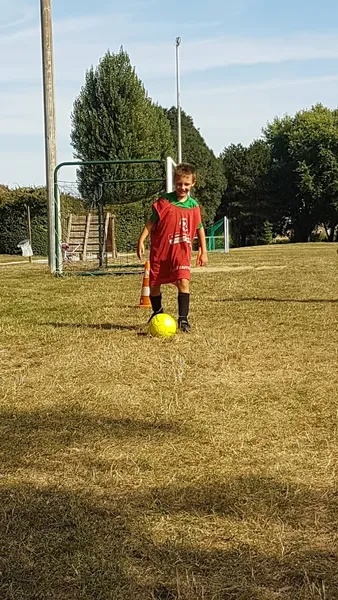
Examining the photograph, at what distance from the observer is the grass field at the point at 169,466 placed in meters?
2.28

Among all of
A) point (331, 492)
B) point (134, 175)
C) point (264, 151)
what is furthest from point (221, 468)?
point (264, 151)

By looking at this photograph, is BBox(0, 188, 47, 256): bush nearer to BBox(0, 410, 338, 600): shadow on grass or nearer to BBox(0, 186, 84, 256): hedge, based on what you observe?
BBox(0, 186, 84, 256): hedge

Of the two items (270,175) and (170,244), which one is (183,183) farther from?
(270,175)

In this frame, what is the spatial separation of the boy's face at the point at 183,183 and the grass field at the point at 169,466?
1.55 metres

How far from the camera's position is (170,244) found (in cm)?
751

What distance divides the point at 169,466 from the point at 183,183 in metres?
4.57

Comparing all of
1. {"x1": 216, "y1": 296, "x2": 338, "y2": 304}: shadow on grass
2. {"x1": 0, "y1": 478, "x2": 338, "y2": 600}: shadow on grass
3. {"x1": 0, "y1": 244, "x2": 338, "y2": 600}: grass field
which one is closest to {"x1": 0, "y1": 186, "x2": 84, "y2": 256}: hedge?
{"x1": 216, "y1": 296, "x2": 338, "y2": 304}: shadow on grass

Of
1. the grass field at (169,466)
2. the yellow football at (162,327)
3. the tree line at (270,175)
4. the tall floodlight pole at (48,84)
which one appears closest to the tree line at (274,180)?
the tree line at (270,175)

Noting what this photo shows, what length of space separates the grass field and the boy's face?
1.55 metres

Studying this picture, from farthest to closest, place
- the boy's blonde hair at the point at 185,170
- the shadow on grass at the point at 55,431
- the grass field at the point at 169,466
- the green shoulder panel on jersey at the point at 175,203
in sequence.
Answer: the green shoulder panel on jersey at the point at 175,203
the boy's blonde hair at the point at 185,170
the shadow on grass at the point at 55,431
the grass field at the point at 169,466

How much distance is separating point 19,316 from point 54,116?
1046cm

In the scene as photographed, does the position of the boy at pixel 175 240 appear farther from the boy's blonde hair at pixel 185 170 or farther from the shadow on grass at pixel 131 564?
the shadow on grass at pixel 131 564

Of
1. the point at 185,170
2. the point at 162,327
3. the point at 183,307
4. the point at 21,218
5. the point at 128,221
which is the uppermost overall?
the point at 21,218

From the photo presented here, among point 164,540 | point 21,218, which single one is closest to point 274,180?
point 21,218
